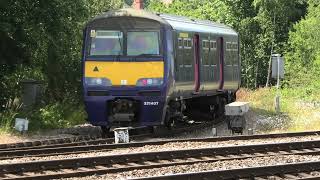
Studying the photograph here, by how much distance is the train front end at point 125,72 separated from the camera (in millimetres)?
15930

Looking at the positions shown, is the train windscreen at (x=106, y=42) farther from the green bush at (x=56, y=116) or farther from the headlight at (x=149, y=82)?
the green bush at (x=56, y=116)

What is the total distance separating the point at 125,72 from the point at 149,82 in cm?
66

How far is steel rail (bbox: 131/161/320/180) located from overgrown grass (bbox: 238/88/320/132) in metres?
8.66

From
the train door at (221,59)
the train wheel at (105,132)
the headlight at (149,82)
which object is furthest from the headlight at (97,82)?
the train door at (221,59)

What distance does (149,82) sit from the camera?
52.2ft

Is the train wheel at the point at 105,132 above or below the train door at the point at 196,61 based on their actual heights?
below

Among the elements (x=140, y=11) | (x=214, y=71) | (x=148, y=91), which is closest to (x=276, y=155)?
(x=148, y=91)

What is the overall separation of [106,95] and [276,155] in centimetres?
581

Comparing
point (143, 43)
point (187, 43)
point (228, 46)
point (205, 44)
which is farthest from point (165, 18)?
point (228, 46)

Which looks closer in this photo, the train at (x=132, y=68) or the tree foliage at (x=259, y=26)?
the train at (x=132, y=68)

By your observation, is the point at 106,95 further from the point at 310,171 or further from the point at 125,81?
the point at 310,171

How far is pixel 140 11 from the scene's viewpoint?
1672 centimetres

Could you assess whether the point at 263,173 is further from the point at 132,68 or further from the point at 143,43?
the point at 143,43

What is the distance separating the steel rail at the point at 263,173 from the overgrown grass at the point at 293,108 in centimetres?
866
